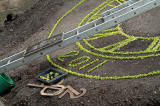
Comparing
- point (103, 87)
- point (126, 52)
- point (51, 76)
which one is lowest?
point (103, 87)

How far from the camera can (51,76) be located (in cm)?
704

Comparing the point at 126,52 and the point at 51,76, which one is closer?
the point at 51,76

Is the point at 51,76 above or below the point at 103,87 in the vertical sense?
above

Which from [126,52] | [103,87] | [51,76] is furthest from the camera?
[126,52]

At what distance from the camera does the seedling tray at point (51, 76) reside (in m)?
6.80

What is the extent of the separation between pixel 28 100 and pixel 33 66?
1.78 metres

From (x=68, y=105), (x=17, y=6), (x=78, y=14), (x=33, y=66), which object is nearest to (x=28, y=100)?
(x=68, y=105)

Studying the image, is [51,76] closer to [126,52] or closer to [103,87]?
[103,87]

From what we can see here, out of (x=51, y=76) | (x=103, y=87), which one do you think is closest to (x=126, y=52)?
(x=103, y=87)

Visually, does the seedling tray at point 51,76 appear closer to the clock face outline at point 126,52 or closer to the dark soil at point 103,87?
the dark soil at point 103,87

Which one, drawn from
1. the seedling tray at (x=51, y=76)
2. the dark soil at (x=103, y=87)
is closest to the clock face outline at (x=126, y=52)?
the dark soil at (x=103, y=87)

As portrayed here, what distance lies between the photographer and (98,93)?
6.02 meters

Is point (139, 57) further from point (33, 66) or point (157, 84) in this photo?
point (33, 66)

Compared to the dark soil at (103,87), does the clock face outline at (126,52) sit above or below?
above
